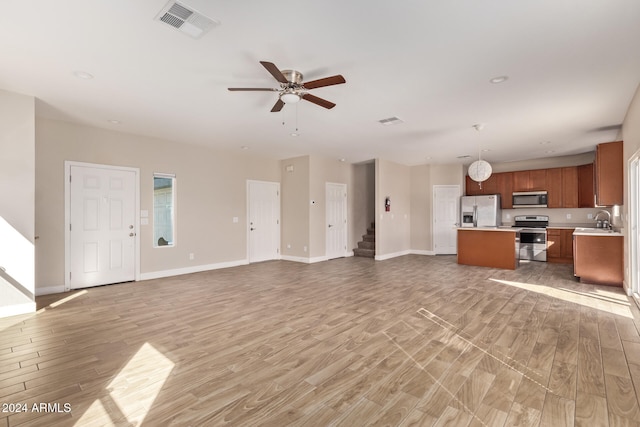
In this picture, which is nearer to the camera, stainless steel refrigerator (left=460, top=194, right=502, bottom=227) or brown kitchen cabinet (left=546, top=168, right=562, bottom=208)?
brown kitchen cabinet (left=546, top=168, right=562, bottom=208)

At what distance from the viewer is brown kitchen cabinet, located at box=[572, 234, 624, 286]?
205 inches

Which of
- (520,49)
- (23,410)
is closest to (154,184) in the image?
(23,410)

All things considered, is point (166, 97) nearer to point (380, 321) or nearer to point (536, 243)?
point (380, 321)

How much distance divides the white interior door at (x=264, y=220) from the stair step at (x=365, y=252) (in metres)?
2.28

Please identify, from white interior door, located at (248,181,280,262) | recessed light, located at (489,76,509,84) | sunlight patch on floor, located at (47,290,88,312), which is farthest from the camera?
white interior door, located at (248,181,280,262)

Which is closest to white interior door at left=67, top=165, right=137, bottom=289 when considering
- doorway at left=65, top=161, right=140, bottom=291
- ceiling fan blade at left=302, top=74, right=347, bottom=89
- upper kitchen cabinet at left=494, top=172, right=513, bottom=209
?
doorway at left=65, top=161, right=140, bottom=291

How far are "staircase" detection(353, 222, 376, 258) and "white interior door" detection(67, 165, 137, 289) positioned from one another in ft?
18.2

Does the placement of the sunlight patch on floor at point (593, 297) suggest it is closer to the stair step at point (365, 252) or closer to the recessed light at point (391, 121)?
the recessed light at point (391, 121)

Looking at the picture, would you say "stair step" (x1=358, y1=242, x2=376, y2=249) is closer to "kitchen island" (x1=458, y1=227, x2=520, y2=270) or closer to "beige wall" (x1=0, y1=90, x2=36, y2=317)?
"kitchen island" (x1=458, y1=227, x2=520, y2=270)

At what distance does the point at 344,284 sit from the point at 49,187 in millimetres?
4924

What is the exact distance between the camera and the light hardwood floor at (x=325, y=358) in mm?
1951

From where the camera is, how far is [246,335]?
319 centimetres

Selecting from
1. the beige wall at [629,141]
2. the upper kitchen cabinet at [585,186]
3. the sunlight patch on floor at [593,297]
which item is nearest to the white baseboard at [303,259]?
the sunlight patch on floor at [593,297]

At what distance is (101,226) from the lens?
5449mm
